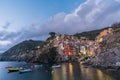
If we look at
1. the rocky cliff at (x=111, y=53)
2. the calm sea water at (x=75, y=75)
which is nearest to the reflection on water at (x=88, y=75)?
the calm sea water at (x=75, y=75)

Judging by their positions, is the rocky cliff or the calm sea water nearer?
the calm sea water

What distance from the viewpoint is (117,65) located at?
373 ft

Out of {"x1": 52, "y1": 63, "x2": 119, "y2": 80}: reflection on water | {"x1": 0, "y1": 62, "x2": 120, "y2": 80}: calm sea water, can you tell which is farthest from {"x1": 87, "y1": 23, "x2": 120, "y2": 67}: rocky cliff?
{"x1": 52, "y1": 63, "x2": 119, "y2": 80}: reflection on water

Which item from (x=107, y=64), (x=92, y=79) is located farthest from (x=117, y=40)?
(x=92, y=79)

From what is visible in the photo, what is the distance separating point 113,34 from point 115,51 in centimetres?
2371

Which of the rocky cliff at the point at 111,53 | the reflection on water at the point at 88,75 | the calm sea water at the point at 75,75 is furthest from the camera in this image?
the rocky cliff at the point at 111,53

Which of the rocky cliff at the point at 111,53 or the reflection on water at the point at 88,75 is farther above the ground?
the rocky cliff at the point at 111,53

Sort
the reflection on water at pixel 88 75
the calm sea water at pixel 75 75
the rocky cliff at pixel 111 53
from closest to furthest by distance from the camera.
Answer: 1. the reflection on water at pixel 88 75
2. the calm sea water at pixel 75 75
3. the rocky cliff at pixel 111 53

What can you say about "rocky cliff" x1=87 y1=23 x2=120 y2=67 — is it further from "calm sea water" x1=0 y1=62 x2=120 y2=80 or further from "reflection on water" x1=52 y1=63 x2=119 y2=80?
"reflection on water" x1=52 y1=63 x2=119 y2=80

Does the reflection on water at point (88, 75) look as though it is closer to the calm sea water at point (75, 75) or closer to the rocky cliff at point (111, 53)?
the calm sea water at point (75, 75)

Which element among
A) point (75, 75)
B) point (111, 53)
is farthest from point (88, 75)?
point (111, 53)

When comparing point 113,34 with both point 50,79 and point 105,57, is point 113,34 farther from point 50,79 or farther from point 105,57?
point 50,79

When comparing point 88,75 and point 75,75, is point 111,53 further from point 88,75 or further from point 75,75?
point 75,75

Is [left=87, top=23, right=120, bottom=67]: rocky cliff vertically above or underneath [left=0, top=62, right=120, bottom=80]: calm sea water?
above
